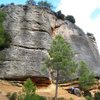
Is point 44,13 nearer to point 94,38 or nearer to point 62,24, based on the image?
point 62,24

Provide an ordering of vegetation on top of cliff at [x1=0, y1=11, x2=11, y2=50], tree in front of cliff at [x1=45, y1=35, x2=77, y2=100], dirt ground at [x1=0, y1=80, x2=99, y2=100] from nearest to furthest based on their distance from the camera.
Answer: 1. tree in front of cliff at [x1=45, y1=35, x2=77, y2=100]
2. dirt ground at [x1=0, y1=80, x2=99, y2=100]
3. vegetation on top of cliff at [x1=0, y1=11, x2=11, y2=50]

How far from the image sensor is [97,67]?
175ft

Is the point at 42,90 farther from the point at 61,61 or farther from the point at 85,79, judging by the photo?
the point at 61,61

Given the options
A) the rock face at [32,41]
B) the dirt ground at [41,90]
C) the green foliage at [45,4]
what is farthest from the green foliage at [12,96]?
the green foliage at [45,4]

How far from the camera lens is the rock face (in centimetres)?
4631

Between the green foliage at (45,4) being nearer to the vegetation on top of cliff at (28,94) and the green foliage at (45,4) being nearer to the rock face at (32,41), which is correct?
the rock face at (32,41)

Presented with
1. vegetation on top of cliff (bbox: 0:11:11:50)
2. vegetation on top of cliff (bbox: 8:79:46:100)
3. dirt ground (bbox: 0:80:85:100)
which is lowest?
vegetation on top of cliff (bbox: 8:79:46:100)

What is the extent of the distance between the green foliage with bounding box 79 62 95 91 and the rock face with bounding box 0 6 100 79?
9.30ft

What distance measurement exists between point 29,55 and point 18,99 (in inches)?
519

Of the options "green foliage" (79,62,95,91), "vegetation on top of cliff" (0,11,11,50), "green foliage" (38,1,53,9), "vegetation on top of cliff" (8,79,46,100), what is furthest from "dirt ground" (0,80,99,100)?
"green foliage" (38,1,53,9)

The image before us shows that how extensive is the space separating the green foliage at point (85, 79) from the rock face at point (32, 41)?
9.30 ft

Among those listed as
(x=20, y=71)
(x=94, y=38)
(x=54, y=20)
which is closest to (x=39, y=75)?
(x=20, y=71)

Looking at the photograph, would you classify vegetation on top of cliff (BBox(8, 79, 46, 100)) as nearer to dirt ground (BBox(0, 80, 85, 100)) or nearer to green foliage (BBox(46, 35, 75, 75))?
dirt ground (BBox(0, 80, 85, 100))

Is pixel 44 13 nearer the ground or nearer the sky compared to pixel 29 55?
nearer the sky
